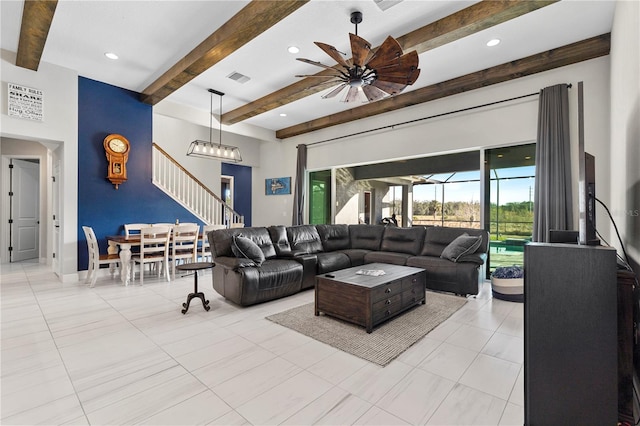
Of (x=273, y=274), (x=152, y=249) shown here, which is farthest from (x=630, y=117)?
(x=152, y=249)

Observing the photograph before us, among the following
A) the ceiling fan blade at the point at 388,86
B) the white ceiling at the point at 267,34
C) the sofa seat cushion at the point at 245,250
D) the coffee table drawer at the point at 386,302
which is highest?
the white ceiling at the point at 267,34

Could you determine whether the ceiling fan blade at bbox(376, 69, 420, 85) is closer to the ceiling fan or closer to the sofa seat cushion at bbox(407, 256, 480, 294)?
the ceiling fan

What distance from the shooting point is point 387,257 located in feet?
16.0

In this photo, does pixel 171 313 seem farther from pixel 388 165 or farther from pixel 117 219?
pixel 388 165

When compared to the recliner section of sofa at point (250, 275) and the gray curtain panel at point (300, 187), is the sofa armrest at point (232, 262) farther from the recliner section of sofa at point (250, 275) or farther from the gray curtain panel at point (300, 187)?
the gray curtain panel at point (300, 187)

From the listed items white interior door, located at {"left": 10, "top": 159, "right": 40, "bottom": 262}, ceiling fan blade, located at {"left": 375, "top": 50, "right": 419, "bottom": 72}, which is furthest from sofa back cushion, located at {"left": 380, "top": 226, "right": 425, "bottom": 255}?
white interior door, located at {"left": 10, "top": 159, "right": 40, "bottom": 262}

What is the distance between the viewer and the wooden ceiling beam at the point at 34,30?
308 cm

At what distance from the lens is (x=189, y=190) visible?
7.00 metres

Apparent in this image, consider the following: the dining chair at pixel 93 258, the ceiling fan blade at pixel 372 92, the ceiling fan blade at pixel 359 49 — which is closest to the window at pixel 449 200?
the ceiling fan blade at pixel 372 92

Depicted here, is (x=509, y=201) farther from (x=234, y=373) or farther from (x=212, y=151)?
(x=212, y=151)

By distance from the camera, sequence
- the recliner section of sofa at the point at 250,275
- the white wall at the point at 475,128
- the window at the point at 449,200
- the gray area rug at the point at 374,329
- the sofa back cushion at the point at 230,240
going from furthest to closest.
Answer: the window at the point at 449,200 → the sofa back cushion at the point at 230,240 → the white wall at the point at 475,128 → the recliner section of sofa at the point at 250,275 → the gray area rug at the point at 374,329

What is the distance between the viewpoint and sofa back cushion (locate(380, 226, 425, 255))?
5.14m

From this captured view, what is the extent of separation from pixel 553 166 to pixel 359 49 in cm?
322

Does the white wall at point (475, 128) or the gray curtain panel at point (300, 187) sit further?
the gray curtain panel at point (300, 187)
